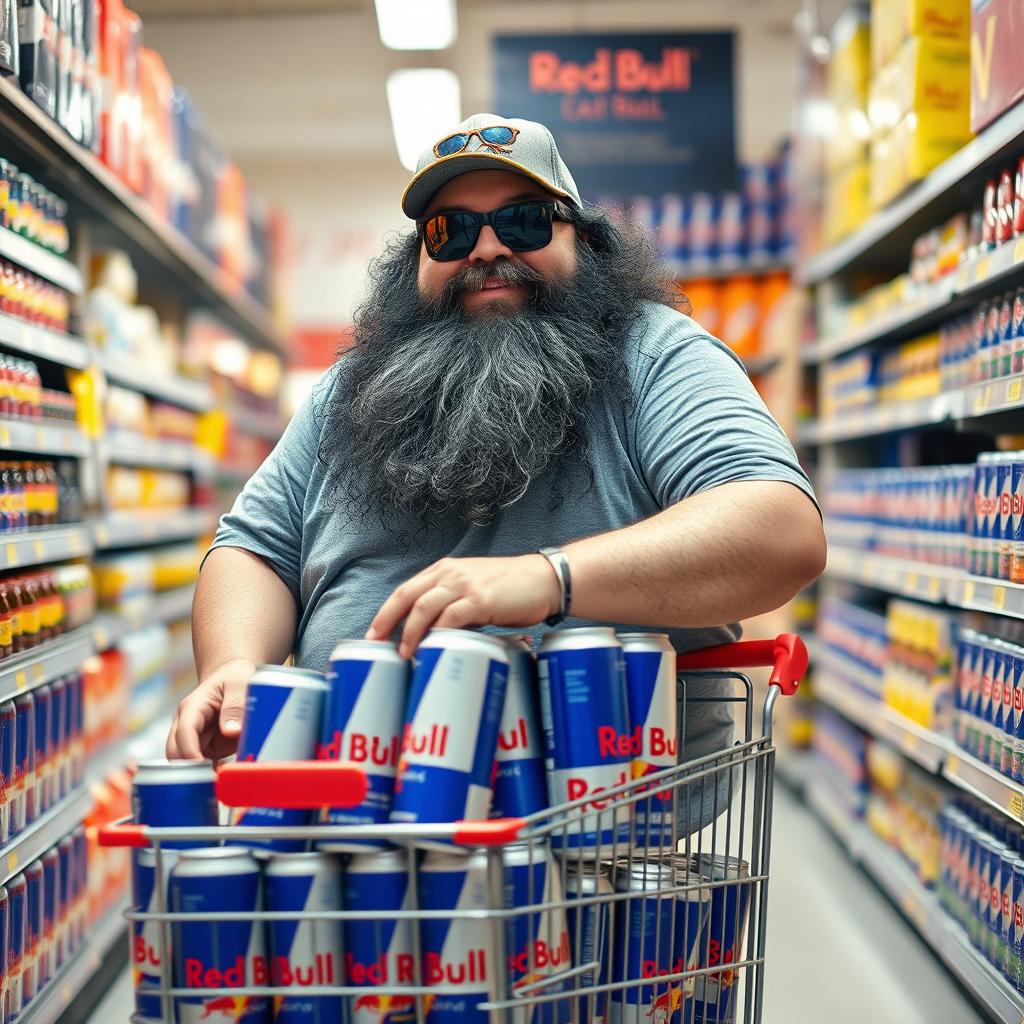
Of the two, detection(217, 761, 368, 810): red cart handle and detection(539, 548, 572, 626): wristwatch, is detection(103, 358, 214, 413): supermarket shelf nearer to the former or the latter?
detection(539, 548, 572, 626): wristwatch

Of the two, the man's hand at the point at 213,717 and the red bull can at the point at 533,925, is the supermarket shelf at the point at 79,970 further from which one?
the red bull can at the point at 533,925

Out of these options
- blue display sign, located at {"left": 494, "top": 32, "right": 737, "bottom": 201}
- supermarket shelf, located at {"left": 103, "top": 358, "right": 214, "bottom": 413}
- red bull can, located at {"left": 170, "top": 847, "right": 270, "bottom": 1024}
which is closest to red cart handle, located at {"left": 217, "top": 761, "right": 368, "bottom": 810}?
red bull can, located at {"left": 170, "top": 847, "right": 270, "bottom": 1024}

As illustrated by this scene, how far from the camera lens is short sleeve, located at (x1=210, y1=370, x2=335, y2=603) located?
6.29 ft

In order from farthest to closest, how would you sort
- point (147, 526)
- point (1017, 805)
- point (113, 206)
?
1. point (147, 526)
2. point (113, 206)
3. point (1017, 805)

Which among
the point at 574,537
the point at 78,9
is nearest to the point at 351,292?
the point at 78,9

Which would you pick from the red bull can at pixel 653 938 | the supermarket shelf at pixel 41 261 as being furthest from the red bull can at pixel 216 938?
the supermarket shelf at pixel 41 261

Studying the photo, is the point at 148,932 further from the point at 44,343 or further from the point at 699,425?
the point at 44,343

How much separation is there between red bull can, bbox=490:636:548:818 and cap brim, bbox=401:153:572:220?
85 cm

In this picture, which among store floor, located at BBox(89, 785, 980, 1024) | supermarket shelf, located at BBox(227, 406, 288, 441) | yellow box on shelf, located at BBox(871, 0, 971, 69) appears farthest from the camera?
supermarket shelf, located at BBox(227, 406, 288, 441)

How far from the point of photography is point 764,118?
36.1ft

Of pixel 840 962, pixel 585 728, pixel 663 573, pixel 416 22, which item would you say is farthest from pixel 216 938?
pixel 416 22

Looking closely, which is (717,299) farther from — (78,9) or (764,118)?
(764,118)

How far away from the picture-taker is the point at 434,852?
1.16 meters

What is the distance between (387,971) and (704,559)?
1.91ft
